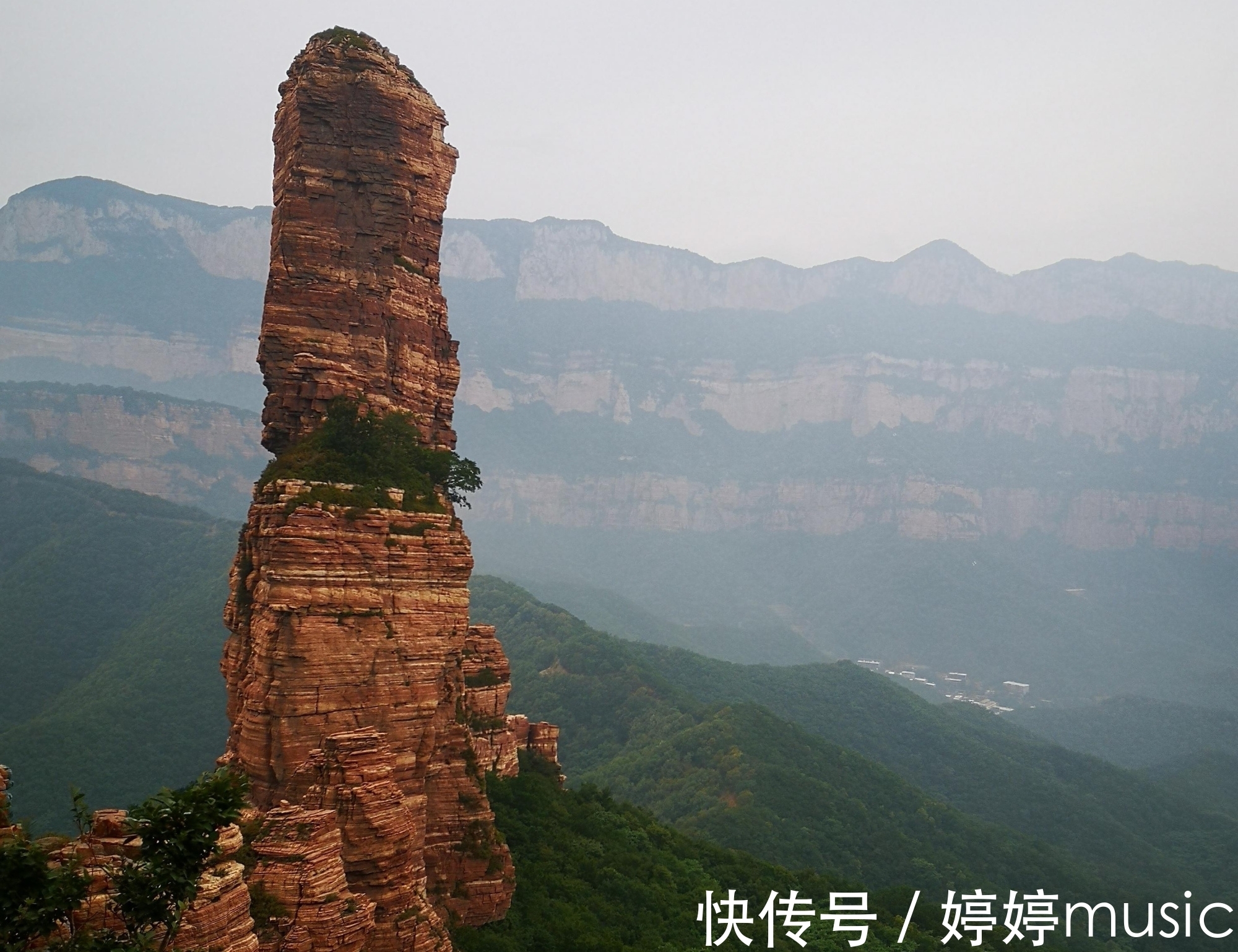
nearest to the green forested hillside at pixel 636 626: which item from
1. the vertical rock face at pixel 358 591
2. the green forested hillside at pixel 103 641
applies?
the green forested hillside at pixel 103 641

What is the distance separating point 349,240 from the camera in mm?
27969

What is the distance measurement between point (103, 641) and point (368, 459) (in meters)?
65.5

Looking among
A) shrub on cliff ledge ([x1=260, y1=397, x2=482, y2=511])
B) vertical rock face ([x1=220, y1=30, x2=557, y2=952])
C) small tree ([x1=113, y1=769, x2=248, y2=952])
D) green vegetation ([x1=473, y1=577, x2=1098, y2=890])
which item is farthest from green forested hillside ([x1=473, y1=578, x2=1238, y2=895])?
small tree ([x1=113, y1=769, x2=248, y2=952])

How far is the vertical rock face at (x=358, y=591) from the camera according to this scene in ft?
71.2

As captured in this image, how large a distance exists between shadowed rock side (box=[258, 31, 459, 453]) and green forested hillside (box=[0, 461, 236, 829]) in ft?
113

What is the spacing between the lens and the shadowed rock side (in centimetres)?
2709

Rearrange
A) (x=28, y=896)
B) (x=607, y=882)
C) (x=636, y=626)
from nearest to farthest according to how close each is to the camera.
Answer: (x=28, y=896) → (x=607, y=882) → (x=636, y=626)

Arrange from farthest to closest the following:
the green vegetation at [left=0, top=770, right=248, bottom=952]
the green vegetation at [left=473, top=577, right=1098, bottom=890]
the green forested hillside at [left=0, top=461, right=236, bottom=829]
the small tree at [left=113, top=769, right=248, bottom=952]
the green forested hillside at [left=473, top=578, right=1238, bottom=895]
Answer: the green forested hillside at [left=473, top=578, right=1238, bottom=895] < the green vegetation at [left=473, top=577, right=1098, bottom=890] < the green forested hillside at [left=0, top=461, right=236, bottom=829] < the small tree at [left=113, top=769, right=248, bottom=952] < the green vegetation at [left=0, top=770, right=248, bottom=952]

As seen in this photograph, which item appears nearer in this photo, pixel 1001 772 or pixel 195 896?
pixel 195 896

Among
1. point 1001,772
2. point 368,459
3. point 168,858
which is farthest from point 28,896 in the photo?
point 1001,772

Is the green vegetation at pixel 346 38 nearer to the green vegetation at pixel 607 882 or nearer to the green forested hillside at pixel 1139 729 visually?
the green vegetation at pixel 607 882

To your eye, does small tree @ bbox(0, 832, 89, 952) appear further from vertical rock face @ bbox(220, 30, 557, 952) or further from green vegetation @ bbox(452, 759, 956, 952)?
green vegetation @ bbox(452, 759, 956, 952)

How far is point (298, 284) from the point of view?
27.1 m

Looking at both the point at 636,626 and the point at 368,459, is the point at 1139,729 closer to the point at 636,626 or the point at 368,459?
the point at 636,626
